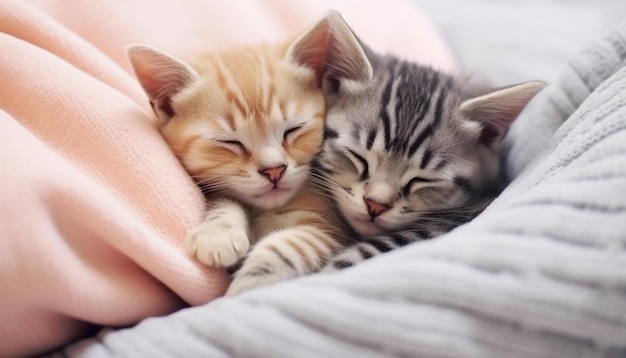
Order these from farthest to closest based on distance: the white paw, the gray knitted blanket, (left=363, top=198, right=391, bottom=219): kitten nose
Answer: (left=363, top=198, right=391, bottom=219): kitten nose, the white paw, the gray knitted blanket

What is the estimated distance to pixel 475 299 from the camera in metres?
0.67

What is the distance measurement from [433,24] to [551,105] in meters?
0.69

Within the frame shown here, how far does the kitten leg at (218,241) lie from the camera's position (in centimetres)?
91

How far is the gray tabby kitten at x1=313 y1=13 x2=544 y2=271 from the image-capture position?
3.45ft

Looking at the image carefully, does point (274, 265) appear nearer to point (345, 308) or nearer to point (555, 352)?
point (345, 308)

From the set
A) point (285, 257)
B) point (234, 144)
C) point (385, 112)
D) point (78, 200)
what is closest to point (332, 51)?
point (385, 112)

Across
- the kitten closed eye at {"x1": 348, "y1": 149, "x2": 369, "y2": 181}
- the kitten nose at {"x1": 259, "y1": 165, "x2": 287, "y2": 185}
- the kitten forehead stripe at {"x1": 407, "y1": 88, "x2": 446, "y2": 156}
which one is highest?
the kitten forehead stripe at {"x1": 407, "y1": 88, "x2": 446, "y2": 156}

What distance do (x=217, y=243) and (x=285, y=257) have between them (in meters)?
0.12

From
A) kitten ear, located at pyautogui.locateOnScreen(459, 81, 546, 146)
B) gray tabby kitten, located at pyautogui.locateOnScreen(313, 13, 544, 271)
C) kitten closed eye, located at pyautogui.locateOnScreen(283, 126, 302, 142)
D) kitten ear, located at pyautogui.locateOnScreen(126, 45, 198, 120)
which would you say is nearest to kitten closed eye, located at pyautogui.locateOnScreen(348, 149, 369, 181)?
gray tabby kitten, located at pyautogui.locateOnScreen(313, 13, 544, 271)

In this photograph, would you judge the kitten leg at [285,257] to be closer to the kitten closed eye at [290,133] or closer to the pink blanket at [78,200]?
the pink blanket at [78,200]

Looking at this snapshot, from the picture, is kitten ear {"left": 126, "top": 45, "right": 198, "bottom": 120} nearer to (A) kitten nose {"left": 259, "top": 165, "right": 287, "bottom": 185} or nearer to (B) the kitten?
(B) the kitten

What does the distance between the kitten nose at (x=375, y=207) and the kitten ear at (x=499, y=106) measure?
0.87 ft

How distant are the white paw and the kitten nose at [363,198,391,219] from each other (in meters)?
0.24

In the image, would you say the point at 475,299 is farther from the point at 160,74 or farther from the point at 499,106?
the point at 160,74
